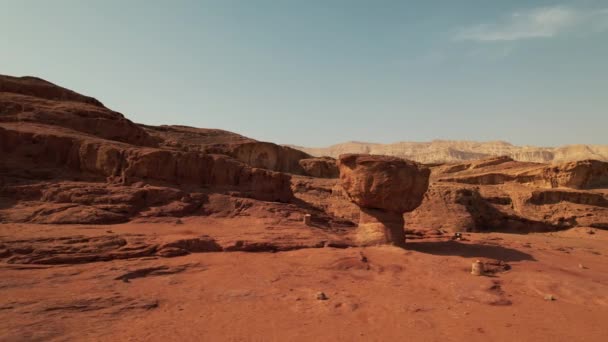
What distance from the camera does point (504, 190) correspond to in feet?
83.5

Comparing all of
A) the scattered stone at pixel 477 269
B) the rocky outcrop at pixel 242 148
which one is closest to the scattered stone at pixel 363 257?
the scattered stone at pixel 477 269

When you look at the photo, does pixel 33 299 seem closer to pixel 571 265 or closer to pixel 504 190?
pixel 571 265

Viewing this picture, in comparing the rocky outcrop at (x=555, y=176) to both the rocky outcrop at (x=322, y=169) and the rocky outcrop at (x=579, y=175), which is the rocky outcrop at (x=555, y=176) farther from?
the rocky outcrop at (x=322, y=169)

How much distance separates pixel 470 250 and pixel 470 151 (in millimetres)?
102181

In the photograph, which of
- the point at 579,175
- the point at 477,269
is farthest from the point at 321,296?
the point at 579,175

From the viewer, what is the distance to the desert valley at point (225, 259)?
16.3ft

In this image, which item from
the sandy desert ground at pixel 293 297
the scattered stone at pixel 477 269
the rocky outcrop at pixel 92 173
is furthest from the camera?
the rocky outcrop at pixel 92 173

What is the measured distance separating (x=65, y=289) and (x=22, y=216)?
437cm

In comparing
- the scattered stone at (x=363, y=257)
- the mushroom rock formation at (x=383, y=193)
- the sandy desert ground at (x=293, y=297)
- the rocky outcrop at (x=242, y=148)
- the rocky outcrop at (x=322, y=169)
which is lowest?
Answer: the sandy desert ground at (x=293, y=297)

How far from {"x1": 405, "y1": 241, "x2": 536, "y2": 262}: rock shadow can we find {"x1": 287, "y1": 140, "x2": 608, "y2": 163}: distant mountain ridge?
53.6 m

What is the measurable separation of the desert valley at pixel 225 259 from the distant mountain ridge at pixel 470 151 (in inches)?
2199

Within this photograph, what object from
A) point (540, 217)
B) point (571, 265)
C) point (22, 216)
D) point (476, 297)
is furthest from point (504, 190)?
point (22, 216)

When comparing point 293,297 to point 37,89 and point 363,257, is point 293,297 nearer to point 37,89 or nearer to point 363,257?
point 363,257

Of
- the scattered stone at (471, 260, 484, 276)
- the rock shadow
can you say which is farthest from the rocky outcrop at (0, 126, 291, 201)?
the scattered stone at (471, 260, 484, 276)
